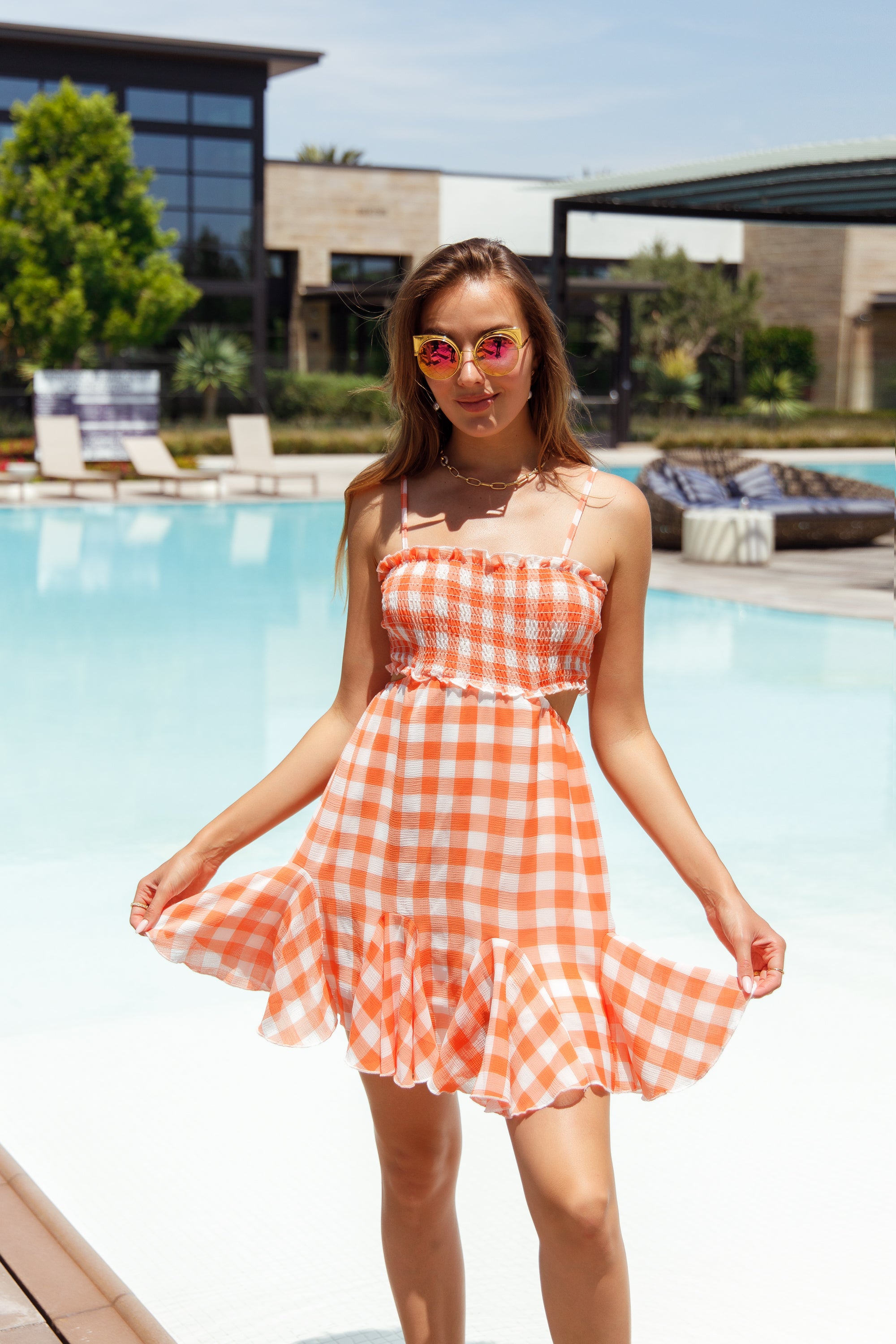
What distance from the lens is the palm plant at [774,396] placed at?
120 feet

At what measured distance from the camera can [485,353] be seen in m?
1.92

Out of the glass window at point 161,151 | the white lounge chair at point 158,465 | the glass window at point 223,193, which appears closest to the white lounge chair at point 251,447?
the white lounge chair at point 158,465

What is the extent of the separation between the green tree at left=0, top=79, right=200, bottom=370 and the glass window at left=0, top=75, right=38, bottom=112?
348 centimetres

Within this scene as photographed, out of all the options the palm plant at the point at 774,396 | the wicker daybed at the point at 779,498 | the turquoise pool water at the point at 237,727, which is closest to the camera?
the turquoise pool water at the point at 237,727

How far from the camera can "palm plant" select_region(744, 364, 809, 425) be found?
3656 centimetres

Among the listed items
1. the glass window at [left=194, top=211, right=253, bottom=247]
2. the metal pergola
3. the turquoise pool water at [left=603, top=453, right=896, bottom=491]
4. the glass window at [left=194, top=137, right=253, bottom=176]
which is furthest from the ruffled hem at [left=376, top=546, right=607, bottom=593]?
the glass window at [left=194, top=137, right=253, bottom=176]

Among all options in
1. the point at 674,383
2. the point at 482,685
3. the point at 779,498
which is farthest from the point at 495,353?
the point at 674,383

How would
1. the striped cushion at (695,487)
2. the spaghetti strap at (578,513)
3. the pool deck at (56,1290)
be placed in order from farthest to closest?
the striped cushion at (695,487), the pool deck at (56,1290), the spaghetti strap at (578,513)

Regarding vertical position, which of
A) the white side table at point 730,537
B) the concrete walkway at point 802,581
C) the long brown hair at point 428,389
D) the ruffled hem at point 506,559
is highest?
the long brown hair at point 428,389

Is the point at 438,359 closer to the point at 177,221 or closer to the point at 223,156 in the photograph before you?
the point at 177,221

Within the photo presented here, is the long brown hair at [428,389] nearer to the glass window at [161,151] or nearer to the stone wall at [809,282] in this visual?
the glass window at [161,151]

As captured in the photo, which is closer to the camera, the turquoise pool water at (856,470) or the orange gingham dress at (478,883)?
the orange gingham dress at (478,883)

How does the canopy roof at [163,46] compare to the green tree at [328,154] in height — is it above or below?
below

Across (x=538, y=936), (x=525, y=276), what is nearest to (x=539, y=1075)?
(x=538, y=936)
